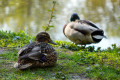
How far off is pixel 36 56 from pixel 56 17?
9.00 meters

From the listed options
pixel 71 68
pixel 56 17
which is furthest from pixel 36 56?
pixel 56 17

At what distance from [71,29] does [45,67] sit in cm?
295

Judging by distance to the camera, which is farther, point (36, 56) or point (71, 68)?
point (71, 68)

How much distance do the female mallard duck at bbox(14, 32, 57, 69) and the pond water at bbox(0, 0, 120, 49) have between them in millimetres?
4422

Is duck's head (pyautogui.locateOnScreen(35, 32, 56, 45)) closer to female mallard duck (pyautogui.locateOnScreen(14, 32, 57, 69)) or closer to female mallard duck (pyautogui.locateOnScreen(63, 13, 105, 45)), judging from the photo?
female mallard duck (pyautogui.locateOnScreen(14, 32, 57, 69))

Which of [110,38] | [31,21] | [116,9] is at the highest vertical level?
[116,9]

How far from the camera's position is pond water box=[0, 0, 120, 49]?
36.2 ft

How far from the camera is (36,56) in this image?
480 cm

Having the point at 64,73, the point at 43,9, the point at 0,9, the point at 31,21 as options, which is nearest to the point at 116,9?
the point at 43,9

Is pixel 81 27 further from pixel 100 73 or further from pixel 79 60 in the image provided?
pixel 100 73

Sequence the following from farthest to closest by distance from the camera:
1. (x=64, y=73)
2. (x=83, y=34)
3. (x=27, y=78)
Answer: (x=83, y=34), (x=64, y=73), (x=27, y=78)

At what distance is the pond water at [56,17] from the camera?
1102cm

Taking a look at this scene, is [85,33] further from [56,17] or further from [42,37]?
[56,17]

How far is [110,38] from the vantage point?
10.2m
